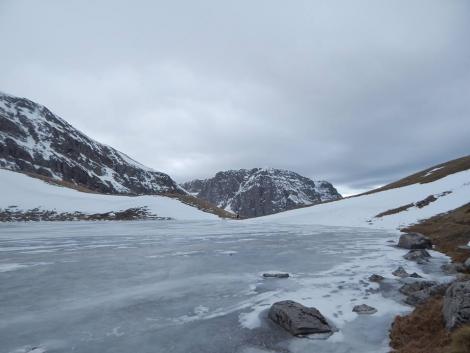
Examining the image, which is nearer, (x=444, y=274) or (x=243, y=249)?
(x=444, y=274)

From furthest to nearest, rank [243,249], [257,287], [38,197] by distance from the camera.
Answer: [38,197]
[243,249]
[257,287]

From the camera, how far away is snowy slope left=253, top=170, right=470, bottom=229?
3891cm

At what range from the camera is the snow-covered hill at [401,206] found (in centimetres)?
3897

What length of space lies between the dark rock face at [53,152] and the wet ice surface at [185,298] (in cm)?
12665

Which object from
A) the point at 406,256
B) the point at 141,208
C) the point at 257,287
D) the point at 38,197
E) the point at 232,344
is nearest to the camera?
the point at 232,344

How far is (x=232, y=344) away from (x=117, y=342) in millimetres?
2638

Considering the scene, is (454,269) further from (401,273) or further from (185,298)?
(185,298)

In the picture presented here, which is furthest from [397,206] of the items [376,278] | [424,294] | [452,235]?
[424,294]

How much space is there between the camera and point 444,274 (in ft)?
47.8

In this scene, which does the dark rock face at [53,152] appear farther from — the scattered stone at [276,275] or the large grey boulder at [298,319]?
the large grey boulder at [298,319]

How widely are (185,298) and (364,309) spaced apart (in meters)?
5.65

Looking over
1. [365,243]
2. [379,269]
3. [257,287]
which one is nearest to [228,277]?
[257,287]

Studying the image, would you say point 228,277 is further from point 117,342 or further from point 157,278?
point 117,342

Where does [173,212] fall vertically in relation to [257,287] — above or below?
above
